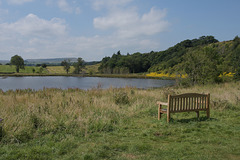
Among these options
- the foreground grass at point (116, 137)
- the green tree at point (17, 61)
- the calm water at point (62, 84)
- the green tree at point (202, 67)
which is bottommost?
the calm water at point (62, 84)

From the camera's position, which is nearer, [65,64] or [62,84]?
[62,84]

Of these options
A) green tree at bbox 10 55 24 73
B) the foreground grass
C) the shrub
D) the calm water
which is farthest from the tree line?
the foreground grass

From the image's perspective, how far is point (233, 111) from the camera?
8703 mm

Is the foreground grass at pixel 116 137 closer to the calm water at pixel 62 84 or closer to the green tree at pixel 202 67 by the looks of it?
the calm water at pixel 62 84

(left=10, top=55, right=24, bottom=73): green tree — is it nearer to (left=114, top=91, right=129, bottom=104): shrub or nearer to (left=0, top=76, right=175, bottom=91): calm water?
(left=0, top=76, right=175, bottom=91): calm water

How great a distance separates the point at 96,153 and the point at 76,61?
97902 mm

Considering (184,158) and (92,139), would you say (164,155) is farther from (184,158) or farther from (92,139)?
(92,139)

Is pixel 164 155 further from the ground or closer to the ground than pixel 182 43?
closer to the ground

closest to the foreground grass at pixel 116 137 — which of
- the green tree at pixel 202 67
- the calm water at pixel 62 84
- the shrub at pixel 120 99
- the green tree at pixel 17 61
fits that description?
the shrub at pixel 120 99

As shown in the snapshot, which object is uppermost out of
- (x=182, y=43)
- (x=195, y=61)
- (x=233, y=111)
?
(x=182, y=43)

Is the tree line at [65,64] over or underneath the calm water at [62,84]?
over

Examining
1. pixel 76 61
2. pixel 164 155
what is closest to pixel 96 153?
pixel 164 155

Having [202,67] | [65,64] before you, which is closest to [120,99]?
[202,67]

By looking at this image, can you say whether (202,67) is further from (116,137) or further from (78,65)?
(78,65)
